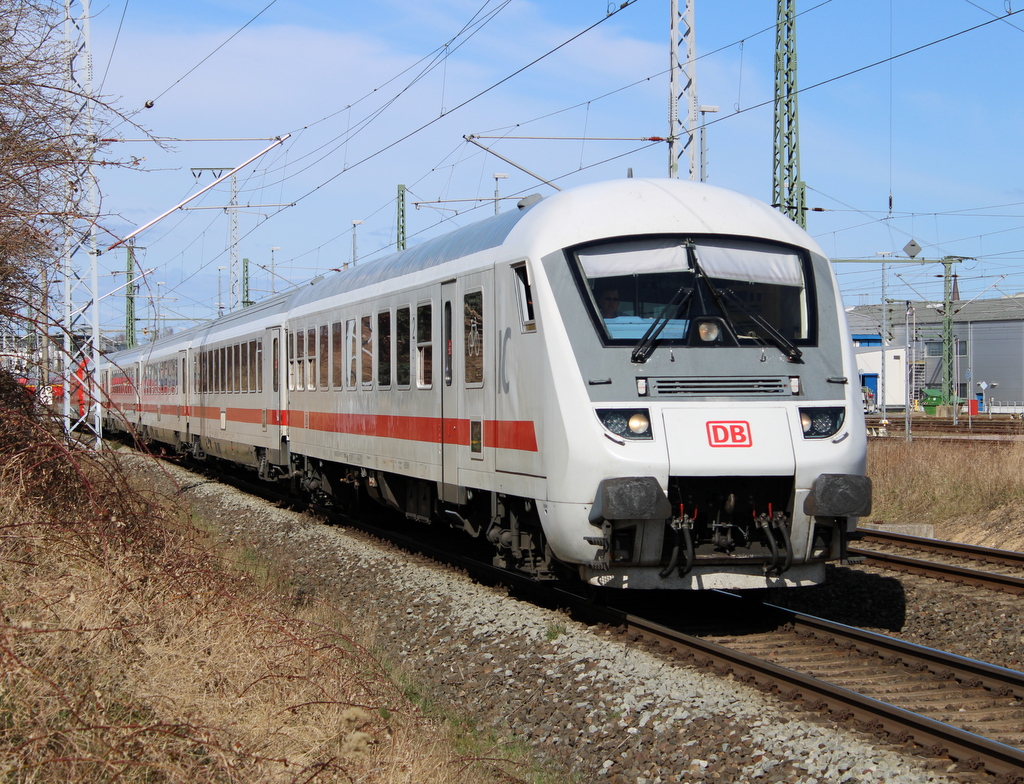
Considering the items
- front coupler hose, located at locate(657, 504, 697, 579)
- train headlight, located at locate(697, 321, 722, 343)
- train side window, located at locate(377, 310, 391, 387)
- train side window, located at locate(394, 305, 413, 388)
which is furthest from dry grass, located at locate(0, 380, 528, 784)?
train side window, located at locate(377, 310, 391, 387)

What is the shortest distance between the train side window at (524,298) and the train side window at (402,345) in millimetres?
2913

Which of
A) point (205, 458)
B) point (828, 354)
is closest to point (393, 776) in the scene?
point (828, 354)

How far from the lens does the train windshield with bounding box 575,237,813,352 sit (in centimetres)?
790

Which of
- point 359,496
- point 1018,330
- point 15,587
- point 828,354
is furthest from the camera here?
point 1018,330

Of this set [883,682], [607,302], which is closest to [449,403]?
[607,302]

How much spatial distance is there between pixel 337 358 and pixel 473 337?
16.2 ft

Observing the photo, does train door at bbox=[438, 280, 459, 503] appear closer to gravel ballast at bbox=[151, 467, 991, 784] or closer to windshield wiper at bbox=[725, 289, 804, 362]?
gravel ballast at bbox=[151, 467, 991, 784]

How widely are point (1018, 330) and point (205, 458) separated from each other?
63.4 m

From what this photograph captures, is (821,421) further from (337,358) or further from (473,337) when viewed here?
(337,358)

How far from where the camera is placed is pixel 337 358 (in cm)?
1415

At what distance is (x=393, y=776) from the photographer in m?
4.68

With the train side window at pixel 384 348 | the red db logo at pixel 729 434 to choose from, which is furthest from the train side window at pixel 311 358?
the red db logo at pixel 729 434

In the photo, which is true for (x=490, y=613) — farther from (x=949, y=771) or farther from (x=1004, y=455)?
(x=1004, y=455)

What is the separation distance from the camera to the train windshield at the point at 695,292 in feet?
25.9
